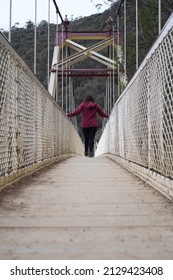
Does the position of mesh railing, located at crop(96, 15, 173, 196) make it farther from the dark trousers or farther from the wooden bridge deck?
the dark trousers

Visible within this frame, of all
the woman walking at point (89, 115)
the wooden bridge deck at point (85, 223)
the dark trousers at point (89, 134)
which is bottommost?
the wooden bridge deck at point (85, 223)

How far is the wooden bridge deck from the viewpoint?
144 cm

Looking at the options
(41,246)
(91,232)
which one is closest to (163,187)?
(91,232)

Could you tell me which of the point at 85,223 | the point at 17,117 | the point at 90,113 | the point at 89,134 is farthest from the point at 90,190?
the point at 89,134

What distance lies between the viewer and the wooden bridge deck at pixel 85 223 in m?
1.44

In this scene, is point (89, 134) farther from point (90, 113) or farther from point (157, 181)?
point (157, 181)

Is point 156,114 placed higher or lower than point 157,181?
higher

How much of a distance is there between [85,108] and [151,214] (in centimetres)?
692

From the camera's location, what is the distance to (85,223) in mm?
1824

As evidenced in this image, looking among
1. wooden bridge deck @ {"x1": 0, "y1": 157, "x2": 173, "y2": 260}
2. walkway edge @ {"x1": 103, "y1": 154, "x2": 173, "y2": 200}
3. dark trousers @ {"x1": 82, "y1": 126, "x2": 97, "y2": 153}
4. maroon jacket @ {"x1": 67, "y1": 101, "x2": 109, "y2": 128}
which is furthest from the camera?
dark trousers @ {"x1": 82, "y1": 126, "x2": 97, "y2": 153}

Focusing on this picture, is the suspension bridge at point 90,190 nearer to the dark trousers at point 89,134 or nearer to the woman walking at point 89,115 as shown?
the woman walking at point 89,115

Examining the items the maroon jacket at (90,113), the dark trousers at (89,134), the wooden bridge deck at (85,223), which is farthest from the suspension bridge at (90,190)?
the dark trousers at (89,134)

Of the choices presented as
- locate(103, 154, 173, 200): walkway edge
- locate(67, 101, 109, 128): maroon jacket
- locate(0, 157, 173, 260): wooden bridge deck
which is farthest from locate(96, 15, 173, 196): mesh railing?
locate(67, 101, 109, 128): maroon jacket

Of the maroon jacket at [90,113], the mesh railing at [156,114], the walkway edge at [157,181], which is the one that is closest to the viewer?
the walkway edge at [157,181]
